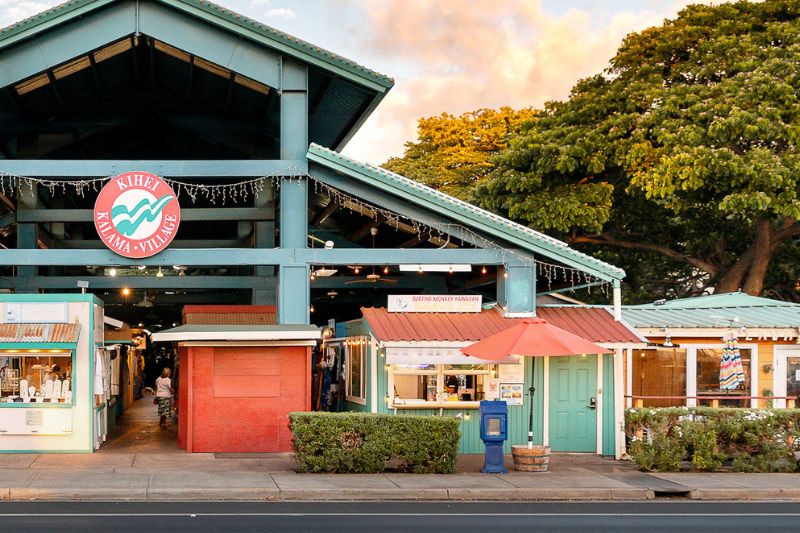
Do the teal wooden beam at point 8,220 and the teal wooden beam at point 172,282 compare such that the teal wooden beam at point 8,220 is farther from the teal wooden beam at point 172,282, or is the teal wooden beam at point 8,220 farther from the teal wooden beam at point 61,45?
the teal wooden beam at point 61,45

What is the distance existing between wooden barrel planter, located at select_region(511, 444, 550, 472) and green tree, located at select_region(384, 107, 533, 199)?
3238 centimetres

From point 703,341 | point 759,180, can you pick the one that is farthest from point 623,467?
point 759,180

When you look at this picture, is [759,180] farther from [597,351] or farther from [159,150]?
[159,150]

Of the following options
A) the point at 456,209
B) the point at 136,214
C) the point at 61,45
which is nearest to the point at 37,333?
the point at 136,214

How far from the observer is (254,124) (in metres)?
27.0

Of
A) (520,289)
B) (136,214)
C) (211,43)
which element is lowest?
(520,289)

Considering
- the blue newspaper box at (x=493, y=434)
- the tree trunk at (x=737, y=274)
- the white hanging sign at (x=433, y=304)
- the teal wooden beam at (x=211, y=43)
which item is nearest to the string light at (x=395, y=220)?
the white hanging sign at (x=433, y=304)

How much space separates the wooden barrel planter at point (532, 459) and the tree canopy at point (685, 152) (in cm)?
1272

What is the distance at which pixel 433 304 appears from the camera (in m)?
22.0

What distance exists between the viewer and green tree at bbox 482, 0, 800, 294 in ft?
95.6

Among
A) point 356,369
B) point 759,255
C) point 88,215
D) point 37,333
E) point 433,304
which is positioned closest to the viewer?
point 37,333

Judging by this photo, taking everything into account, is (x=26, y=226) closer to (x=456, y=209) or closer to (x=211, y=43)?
(x=211, y=43)

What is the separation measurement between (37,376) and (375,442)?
7143 mm

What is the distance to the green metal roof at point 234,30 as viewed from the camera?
2075cm
